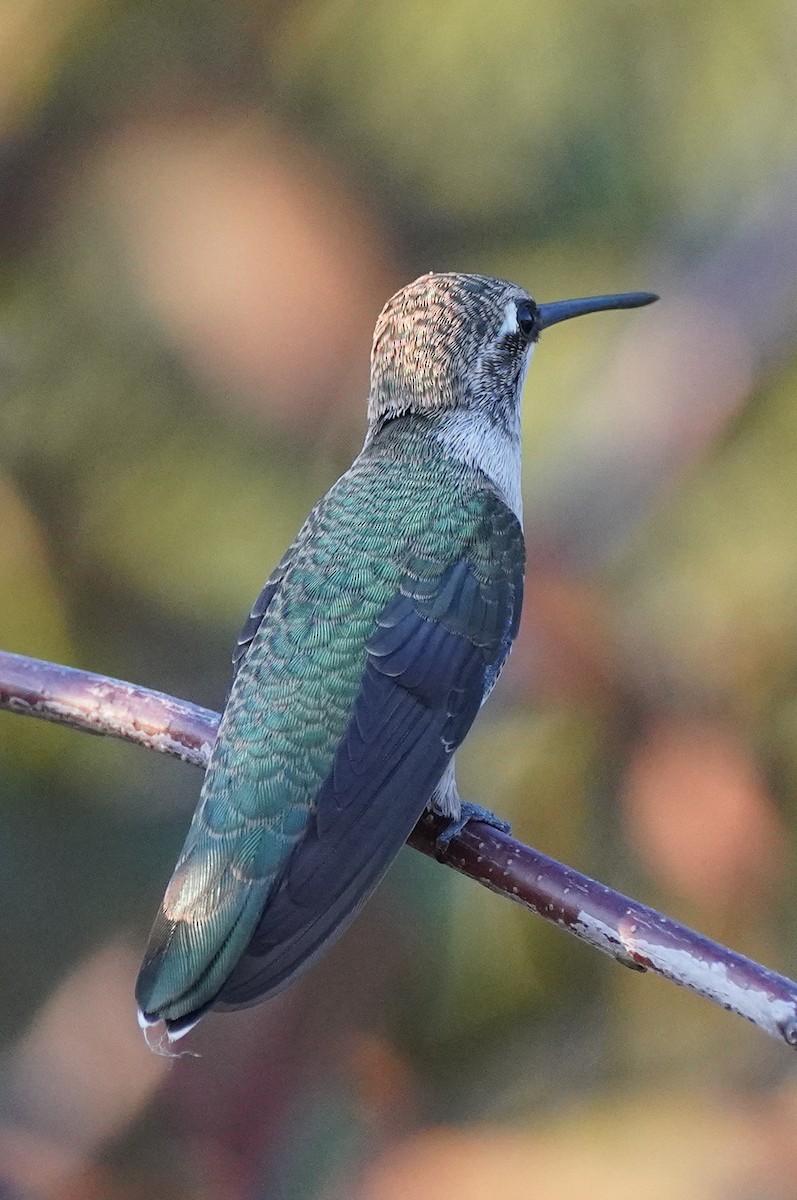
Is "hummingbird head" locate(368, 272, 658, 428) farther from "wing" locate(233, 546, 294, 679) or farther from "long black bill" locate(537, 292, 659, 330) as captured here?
"wing" locate(233, 546, 294, 679)

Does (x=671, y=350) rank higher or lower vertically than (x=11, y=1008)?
higher

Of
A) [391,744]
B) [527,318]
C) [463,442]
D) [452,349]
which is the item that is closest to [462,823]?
[391,744]

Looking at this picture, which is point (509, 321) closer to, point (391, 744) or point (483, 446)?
point (483, 446)

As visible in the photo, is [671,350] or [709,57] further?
[709,57]

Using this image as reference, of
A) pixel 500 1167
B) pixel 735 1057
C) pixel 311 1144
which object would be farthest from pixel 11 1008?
pixel 735 1057

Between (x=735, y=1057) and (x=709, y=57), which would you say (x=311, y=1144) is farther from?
(x=709, y=57)

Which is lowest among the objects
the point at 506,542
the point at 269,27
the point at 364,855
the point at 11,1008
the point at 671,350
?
the point at 11,1008

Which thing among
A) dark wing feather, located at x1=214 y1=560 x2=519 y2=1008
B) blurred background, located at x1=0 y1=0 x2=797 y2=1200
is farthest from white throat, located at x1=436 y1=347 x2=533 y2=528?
blurred background, located at x1=0 y1=0 x2=797 y2=1200

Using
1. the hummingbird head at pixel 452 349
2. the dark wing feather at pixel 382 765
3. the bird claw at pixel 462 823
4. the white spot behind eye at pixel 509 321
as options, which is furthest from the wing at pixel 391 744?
the white spot behind eye at pixel 509 321
